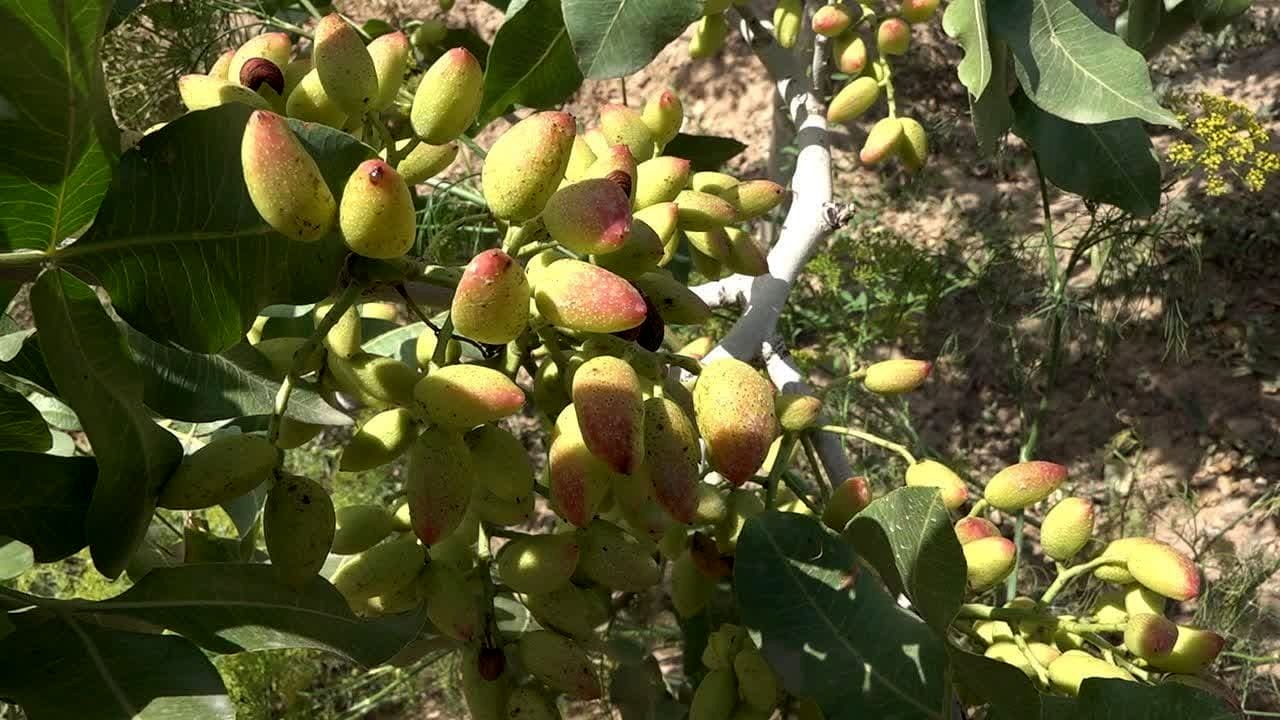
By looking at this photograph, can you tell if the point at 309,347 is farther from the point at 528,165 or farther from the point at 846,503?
the point at 846,503

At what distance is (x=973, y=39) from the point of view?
0.93 m

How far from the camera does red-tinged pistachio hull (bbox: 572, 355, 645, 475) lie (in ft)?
2.02

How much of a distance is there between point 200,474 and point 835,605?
430 millimetres

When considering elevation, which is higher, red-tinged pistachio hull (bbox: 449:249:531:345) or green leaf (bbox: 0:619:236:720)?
red-tinged pistachio hull (bbox: 449:249:531:345)

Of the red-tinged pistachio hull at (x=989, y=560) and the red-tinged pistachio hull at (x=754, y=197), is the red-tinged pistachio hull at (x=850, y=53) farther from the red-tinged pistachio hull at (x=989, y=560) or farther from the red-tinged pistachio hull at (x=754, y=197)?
the red-tinged pistachio hull at (x=989, y=560)

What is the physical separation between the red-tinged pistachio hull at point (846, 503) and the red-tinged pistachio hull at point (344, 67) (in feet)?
1.48

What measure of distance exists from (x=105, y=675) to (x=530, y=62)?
0.57 meters

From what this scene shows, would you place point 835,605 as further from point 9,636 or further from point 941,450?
point 941,450

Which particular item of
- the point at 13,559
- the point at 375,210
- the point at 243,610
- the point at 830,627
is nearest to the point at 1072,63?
the point at 830,627

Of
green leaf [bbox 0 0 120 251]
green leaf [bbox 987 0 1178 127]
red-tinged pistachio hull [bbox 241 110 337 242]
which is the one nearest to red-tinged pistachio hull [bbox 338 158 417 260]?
red-tinged pistachio hull [bbox 241 110 337 242]

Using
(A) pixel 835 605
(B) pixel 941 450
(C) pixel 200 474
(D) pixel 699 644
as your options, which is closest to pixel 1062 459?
(B) pixel 941 450

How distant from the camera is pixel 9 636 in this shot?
2.05ft

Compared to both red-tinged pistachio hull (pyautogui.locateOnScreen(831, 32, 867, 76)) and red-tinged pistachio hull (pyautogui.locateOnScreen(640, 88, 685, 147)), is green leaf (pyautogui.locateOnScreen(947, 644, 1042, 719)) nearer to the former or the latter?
red-tinged pistachio hull (pyautogui.locateOnScreen(640, 88, 685, 147))

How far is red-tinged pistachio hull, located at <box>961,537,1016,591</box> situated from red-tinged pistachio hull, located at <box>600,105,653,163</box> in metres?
0.42
